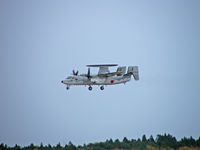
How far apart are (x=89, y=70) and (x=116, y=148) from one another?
110 feet

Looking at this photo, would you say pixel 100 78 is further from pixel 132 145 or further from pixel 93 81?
pixel 132 145

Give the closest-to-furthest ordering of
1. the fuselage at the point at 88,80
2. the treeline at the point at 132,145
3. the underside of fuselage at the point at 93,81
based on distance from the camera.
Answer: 1. the fuselage at the point at 88,80
2. the underside of fuselage at the point at 93,81
3. the treeline at the point at 132,145

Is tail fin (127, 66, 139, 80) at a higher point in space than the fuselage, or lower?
higher

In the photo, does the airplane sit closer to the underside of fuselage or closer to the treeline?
the underside of fuselage

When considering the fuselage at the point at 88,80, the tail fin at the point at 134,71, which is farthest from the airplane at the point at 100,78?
the tail fin at the point at 134,71

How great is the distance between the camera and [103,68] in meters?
104

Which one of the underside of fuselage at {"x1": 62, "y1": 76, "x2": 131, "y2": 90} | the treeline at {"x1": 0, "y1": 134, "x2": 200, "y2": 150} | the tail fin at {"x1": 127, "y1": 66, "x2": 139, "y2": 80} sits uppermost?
the tail fin at {"x1": 127, "y1": 66, "x2": 139, "y2": 80}

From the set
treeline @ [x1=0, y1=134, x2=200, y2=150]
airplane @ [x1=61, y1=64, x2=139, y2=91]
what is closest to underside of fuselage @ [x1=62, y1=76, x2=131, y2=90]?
airplane @ [x1=61, y1=64, x2=139, y2=91]

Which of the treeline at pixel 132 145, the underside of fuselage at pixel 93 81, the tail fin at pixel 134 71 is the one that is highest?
the tail fin at pixel 134 71

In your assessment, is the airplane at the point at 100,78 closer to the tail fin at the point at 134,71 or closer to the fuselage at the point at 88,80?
the fuselage at the point at 88,80

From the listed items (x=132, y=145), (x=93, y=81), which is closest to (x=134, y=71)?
(x=93, y=81)

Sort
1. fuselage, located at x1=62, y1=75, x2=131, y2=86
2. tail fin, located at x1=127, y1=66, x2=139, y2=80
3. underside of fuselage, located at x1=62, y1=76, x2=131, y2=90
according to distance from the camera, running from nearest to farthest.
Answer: fuselage, located at x1=62, y1=75, x2=131, y2=86
underside of fuselage, located at x1=62, y1=76, x2=131, y2=90
tail fin, located at x1=127, y1=66, x2=139, y2=80

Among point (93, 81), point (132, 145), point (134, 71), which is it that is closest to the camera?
point (93, 81)

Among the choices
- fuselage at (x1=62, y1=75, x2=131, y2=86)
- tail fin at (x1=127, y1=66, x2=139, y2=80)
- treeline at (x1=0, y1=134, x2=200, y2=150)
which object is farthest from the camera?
treeline at (x1=0, y1=134, x2=200, y2=150)
